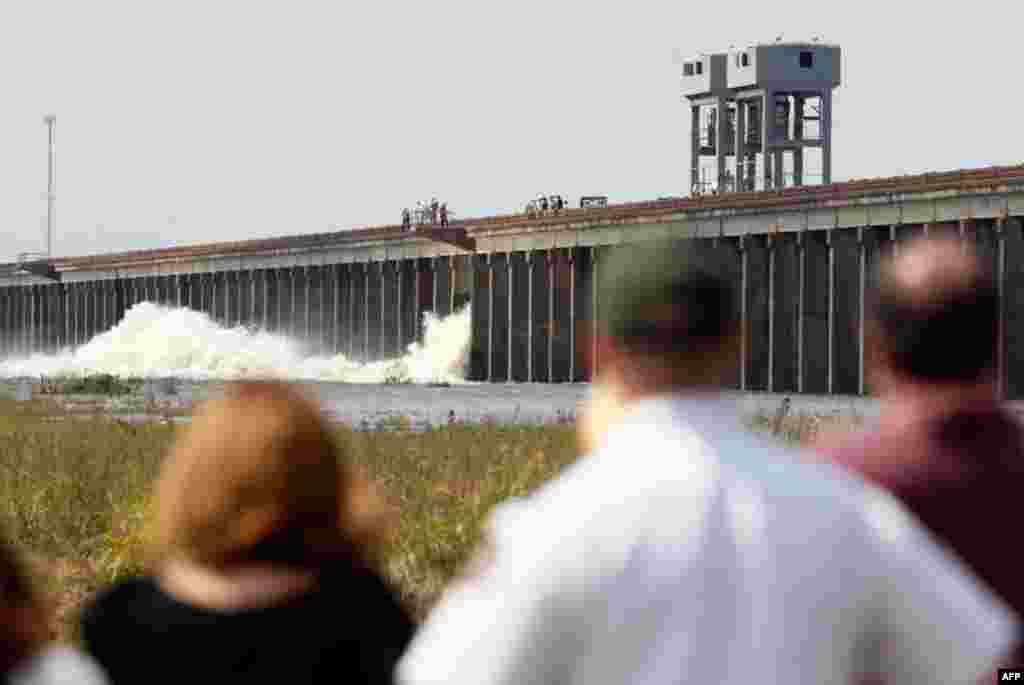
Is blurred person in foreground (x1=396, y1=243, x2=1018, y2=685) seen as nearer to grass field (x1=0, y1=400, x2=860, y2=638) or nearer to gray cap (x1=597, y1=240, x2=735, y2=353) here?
gray cap (x1=597, y1=240, x2=735, y2=353)

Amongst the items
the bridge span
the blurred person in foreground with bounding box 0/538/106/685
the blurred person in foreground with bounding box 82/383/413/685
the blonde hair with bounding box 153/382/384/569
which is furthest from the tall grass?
the bridge span

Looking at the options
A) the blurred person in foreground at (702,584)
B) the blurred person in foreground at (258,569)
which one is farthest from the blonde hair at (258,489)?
the blurred person in foreground at (702,584)

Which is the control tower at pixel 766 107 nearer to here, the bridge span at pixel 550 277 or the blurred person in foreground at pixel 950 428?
the bridge span at pixel 550 277

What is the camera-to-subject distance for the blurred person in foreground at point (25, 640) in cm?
397

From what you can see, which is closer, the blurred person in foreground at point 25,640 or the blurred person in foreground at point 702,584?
the blurred person in foreground at point 25,640

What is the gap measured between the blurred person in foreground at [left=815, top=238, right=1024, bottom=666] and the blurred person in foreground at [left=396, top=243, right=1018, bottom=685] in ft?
2.10

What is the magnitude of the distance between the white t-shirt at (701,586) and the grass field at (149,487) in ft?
20.9

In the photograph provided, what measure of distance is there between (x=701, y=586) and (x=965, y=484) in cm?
102

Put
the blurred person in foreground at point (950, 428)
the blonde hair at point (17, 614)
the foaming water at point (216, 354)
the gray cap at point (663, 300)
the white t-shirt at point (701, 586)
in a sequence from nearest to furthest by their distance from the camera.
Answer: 1. the blonde hair at point (17, 614)
2. the white t-shirt at point (701, 586)
3. the gray cap at point (663, 300)
4. the blurred person in foreground at point (950, 428)
5. the foaming water at point (216, 354)

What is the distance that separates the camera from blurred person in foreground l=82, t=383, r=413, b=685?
4410 mm

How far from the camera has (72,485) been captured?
21.8 m

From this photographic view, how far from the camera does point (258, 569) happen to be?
4465 mm

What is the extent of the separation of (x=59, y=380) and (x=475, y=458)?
5025 centimetres

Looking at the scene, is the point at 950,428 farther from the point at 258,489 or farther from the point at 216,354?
the point at 216,354
